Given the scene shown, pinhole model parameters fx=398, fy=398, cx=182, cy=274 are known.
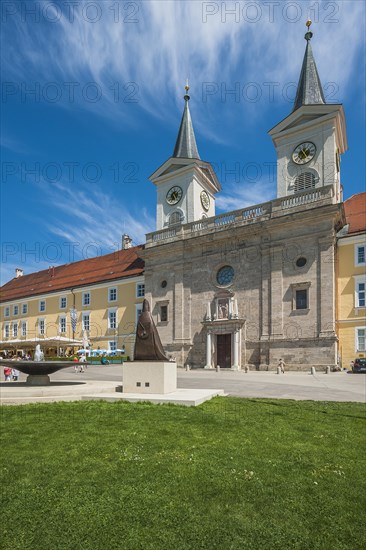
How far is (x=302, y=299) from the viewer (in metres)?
30.3

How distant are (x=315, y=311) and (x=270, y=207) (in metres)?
9.42

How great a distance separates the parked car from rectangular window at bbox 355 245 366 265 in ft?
24.8

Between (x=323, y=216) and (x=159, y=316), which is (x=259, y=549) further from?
(x=159, y=316)

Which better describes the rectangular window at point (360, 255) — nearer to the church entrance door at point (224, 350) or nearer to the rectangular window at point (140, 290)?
the church entrance door at point (224, 350)

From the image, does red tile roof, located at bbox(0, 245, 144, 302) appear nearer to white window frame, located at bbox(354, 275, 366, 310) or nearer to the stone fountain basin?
white window frame, located at bbox(354, 275, 366, 310)

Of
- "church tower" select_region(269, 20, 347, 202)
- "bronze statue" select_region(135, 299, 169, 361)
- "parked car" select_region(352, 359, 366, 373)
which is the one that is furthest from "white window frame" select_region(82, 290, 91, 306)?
"bronze statue" select_region(135, 299, 169, 361)

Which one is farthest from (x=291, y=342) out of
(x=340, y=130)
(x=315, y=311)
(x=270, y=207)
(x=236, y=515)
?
(x=236, y=515)

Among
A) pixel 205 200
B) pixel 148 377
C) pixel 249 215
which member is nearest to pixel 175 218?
pixel 205 200

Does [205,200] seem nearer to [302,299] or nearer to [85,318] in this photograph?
[302,299]

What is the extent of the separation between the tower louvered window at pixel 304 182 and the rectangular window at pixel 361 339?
11930 millimetres

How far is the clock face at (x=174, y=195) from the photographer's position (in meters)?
41.2

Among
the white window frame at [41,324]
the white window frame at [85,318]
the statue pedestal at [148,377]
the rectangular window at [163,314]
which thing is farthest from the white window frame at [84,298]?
the statue pedestal at [148,377]

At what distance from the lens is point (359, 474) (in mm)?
5535

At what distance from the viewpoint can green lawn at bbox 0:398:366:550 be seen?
3936mm
